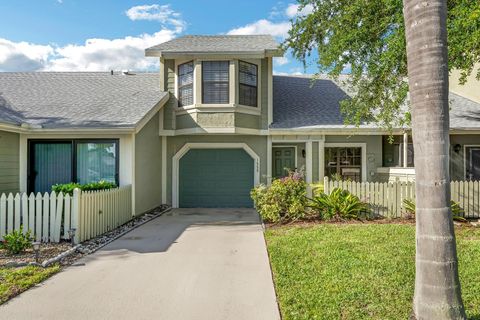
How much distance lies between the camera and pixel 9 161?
30.7 feet

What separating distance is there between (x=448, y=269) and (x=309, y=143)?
30.9 feet

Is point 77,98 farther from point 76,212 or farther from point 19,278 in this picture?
point 19,278

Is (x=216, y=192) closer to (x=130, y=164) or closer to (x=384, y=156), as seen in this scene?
(x=130, y=164)

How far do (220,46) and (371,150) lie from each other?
7.03 meters

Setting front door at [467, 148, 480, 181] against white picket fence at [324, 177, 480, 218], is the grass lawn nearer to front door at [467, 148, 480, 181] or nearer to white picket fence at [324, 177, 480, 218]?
white picket fence at [324, 177, 480, 218]

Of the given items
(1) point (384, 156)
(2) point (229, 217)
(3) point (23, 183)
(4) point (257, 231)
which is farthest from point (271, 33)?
(3) point (23, 183)

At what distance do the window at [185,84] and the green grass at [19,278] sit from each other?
25.3 ft

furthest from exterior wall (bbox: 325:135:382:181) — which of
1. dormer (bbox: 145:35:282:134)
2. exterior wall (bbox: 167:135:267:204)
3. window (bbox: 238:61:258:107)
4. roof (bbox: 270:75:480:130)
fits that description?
window (bbox: 238:61:258:107)

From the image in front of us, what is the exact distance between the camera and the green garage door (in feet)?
41.4

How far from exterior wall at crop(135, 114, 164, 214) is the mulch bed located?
337 cm

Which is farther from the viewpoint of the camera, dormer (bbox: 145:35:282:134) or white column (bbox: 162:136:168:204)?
white column (bbox: 162:136:168:204)

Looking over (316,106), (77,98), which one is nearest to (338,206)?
(316,106)

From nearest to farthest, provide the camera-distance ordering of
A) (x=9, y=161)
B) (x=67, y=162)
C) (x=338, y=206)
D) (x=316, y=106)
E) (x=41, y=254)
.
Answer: (x=41, y=254) < (x=338, y=206) < (x=9, y=161) < (x=67, y=162) < (x=316, y=106)

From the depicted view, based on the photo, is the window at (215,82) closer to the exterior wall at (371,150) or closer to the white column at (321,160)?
the white column at (321,160)
